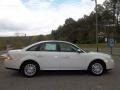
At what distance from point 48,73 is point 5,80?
2.32 m

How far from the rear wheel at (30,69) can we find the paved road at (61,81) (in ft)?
0.76

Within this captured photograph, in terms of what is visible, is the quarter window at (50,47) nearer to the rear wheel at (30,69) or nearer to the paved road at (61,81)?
the rear wheel at (30,69)

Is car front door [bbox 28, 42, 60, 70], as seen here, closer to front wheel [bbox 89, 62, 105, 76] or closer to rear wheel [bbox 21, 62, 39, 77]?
rear wheel [bbox 21, 62, 39, 77]

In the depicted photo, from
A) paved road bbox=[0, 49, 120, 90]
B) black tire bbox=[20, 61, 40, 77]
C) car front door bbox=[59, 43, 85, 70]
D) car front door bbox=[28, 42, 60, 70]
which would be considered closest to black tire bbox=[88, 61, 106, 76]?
paved road bbox=[0, 49, 120, 90]

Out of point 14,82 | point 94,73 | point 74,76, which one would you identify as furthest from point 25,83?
point 94,73

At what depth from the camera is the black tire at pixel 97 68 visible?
37.0ft

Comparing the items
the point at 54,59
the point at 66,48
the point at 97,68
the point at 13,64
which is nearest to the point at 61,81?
the point at 54,59

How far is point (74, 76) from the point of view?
1110 cm

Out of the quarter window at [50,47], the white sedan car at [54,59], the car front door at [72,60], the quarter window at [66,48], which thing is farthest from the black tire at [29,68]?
the quarter window at [66,48]

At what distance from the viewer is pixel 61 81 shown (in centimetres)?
995

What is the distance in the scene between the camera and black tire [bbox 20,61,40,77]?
1100cm

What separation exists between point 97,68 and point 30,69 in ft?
9.46

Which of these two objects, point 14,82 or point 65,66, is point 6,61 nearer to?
point 14,82

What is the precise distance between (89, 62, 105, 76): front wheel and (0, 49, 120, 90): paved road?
0.24 m
